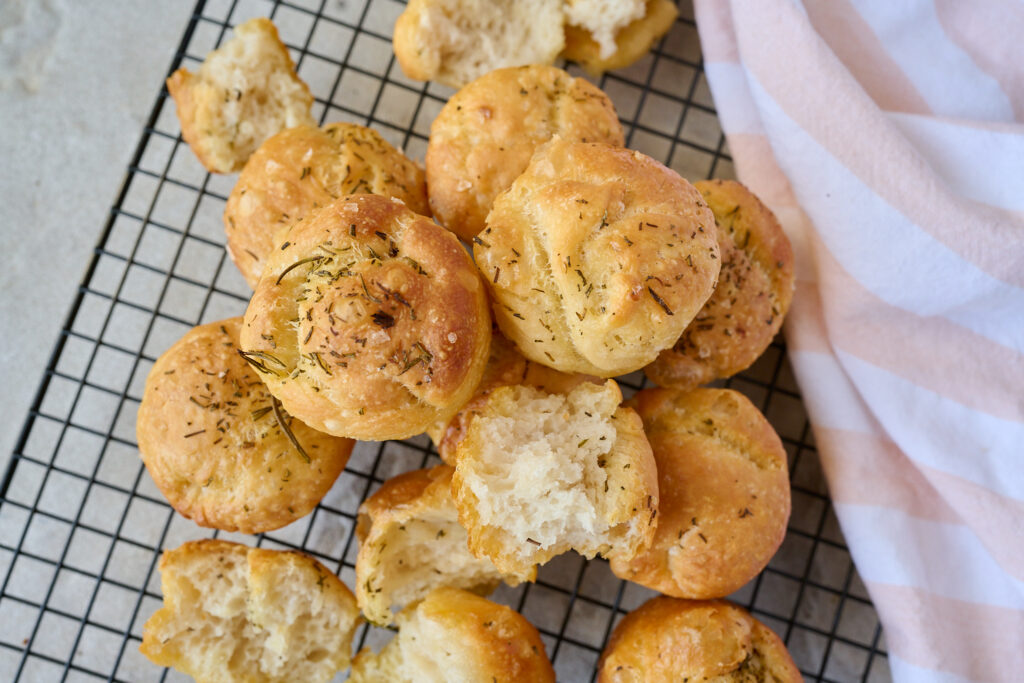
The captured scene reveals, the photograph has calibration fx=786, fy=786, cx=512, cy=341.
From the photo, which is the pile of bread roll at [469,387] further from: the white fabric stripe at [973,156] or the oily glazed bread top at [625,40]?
the white fabric stripe at [973,156]

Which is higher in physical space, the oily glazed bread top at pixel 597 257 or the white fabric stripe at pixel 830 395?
the oily glazed bread top at pixel 597 257

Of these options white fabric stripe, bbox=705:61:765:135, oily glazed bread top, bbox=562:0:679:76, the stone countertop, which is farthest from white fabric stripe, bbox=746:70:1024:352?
the stone countertop

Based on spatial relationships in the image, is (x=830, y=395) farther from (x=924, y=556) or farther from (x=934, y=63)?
(x=934, y=63)

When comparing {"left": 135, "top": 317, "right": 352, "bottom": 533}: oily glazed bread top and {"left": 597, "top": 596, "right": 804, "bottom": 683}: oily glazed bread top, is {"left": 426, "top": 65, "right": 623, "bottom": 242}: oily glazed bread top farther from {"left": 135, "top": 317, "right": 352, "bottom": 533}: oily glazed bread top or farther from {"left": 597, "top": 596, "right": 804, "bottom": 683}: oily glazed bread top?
{"left": 597, "top": 596, "right": 804, "bottom": 683}: oily glazed bread top

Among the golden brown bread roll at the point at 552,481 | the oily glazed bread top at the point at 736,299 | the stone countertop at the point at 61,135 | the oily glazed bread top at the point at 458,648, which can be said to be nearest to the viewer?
the golden brown bread roll at the point at 552,481

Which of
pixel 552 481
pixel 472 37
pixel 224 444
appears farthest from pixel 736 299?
pixel 224 444

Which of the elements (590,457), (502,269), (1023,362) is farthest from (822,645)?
(502,269)

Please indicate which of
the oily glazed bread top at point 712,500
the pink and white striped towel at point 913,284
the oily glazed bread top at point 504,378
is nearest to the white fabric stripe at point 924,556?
the pink and white striped towel at point 913,284
